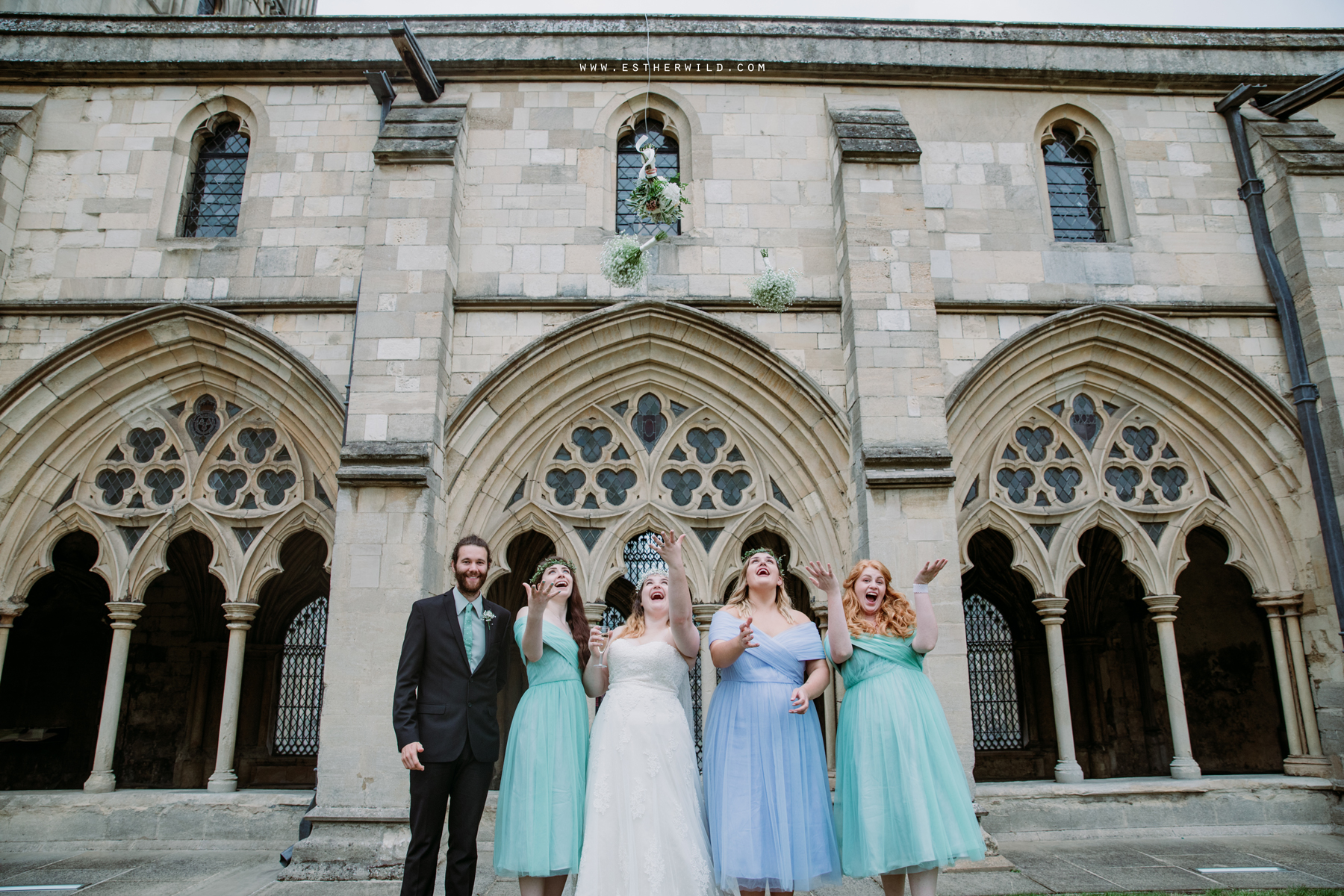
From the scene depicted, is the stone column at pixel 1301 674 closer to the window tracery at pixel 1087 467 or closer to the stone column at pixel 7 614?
the window tracery at pixel 1087 467

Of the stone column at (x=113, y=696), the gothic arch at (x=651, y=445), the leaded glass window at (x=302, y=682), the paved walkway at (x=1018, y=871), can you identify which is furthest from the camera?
the leaded glass window at (x=302, y=682)

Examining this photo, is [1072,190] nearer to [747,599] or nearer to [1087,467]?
[1087,467]

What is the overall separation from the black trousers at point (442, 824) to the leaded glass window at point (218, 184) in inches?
246

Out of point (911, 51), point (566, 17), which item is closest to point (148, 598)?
point (566, 17)

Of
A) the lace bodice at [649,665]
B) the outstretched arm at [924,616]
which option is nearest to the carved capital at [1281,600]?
the outstretched arm at [924,616]

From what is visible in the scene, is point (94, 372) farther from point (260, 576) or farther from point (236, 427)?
point (260, 576)

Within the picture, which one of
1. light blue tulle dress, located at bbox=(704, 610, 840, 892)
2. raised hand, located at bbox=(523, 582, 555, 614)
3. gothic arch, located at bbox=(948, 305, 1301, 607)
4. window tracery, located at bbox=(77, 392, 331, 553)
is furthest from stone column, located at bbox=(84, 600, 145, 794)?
gothic arch, located at bbox=(948, 305, 1301, 607)

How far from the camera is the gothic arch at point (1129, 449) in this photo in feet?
23.8

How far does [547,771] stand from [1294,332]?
7364mm

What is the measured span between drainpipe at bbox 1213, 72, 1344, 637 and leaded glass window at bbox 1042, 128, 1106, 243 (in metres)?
1.24

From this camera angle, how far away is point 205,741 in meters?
10.2

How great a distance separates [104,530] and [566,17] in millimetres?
6180

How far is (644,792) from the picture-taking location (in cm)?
363

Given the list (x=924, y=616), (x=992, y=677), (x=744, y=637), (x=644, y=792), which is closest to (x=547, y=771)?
(x=644, y=792)
